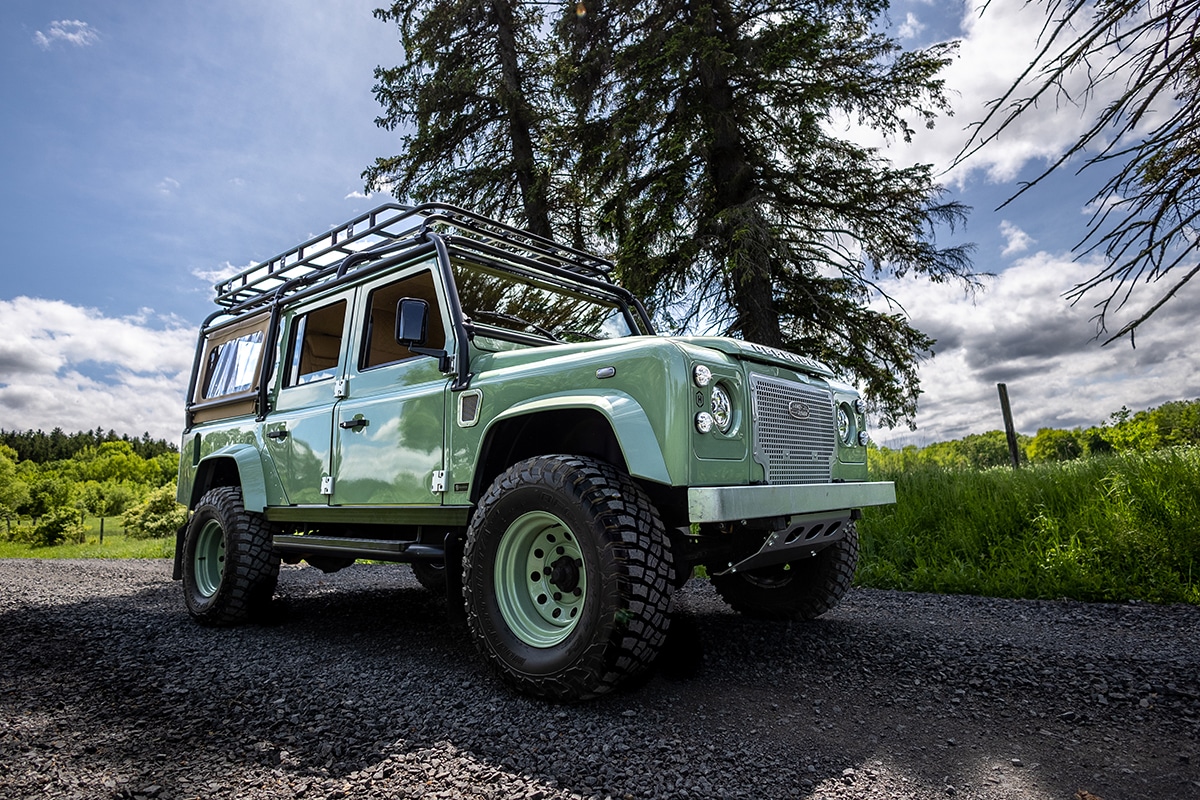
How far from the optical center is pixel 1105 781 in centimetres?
240

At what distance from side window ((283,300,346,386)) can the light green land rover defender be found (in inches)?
0.8

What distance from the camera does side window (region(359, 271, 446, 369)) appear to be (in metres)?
4.49

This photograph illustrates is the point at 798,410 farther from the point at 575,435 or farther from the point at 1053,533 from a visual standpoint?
the point at 1053,533

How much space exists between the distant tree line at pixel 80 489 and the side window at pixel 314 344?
14.9 metres

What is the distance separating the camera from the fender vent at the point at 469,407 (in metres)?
3.77

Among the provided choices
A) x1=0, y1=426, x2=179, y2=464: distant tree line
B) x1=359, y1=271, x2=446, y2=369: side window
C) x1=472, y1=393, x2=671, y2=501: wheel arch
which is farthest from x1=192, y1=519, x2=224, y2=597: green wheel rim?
x1=0, y1=426, x2=179, y2=464: distant tree line

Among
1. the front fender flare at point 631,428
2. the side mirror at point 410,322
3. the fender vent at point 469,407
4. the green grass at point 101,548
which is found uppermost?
the side mirror at point 410,322

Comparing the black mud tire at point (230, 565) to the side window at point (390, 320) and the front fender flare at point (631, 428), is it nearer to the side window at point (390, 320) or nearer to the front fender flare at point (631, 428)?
the side window at point (390, 320)

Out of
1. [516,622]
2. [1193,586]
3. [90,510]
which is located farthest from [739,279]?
[90,510]

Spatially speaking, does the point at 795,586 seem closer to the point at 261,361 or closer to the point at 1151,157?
the point at 1151,157

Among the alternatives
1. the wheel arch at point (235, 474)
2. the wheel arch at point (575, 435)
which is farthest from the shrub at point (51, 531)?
the wheel arch at point (575, 435)

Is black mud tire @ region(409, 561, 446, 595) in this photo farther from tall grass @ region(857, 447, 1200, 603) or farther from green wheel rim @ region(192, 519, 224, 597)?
tall grass @ region(857, 447, 1200, 603)

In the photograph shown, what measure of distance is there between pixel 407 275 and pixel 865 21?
10864 millimetres

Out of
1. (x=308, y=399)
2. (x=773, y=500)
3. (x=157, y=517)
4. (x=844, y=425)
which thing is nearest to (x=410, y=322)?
(x=308, y=399)
